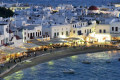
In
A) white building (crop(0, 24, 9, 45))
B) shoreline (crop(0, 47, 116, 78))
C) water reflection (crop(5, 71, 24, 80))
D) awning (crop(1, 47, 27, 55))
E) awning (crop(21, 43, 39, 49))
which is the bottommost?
water reflection (crop(5, 71, 24, 80))

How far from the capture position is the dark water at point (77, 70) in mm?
45906

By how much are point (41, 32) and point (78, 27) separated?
31.0 feet

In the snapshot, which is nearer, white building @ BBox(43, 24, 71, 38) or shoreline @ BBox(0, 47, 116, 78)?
shoreline @ BBox(0, 47, 116, 78)

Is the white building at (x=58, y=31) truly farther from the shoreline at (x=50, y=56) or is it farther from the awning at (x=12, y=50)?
the awning at (x=12, y=50)

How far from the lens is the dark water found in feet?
151

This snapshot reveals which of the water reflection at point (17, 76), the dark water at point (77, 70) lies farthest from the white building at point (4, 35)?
the water reflection at point (17, 76)

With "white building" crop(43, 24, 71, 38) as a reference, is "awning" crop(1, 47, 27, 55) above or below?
below

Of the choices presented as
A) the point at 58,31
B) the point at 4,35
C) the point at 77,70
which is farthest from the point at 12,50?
the point at 58,31

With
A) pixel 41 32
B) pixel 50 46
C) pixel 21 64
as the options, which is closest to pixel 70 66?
pixel 21 64


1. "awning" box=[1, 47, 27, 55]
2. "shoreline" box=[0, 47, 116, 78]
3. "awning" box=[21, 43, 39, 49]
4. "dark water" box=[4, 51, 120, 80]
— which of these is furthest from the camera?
"awning" box=[21, 43, 39, 49]

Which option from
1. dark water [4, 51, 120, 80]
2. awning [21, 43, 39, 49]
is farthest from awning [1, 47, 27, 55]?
dark water [4, 51, 120, 80]

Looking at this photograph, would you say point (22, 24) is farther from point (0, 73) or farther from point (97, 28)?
point (0, 73)

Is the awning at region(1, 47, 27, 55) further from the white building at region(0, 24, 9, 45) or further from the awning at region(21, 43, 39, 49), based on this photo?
the awning at region(21, 43, 39, 49)

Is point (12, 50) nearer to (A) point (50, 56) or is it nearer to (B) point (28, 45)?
(B) point (28, 45)
